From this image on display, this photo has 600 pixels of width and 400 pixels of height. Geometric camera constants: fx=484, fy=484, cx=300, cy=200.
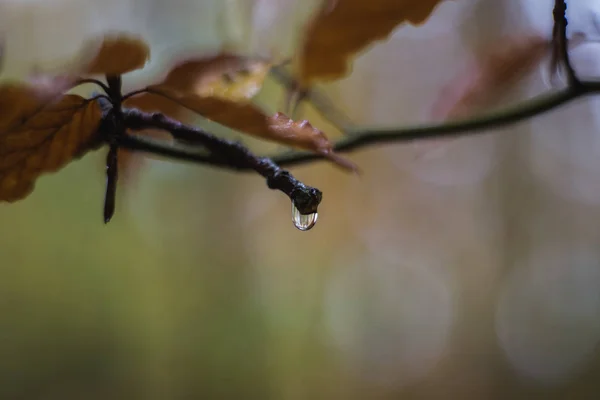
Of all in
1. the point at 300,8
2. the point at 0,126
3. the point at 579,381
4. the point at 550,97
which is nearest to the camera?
the point at 0,126

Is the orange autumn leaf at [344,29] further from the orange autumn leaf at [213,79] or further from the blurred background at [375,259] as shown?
the blurred background at [375,259]

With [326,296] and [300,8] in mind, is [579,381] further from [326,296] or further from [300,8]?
[300,8]

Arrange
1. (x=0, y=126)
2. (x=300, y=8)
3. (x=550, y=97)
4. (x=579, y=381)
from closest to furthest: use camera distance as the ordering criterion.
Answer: (x=0, y=126)
(x=550, y=97)
(x=300, y=8)
(x=579, y=381)

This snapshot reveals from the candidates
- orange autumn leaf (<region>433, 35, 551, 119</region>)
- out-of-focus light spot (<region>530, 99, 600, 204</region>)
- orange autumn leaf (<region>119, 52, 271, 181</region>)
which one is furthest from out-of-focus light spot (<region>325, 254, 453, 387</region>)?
orange autumn leaf (<region>119, 52, 271, 181</region>)

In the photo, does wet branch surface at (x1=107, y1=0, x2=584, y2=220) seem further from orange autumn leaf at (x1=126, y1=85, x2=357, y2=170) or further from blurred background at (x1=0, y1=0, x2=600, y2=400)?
blurred background at (x1=0, y1=0, x2=600, y2=400)

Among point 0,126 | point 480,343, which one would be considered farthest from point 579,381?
point 0,126

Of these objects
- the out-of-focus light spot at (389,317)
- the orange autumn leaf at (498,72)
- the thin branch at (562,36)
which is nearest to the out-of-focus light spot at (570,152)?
the out-of-focus light spot at (389,317)
